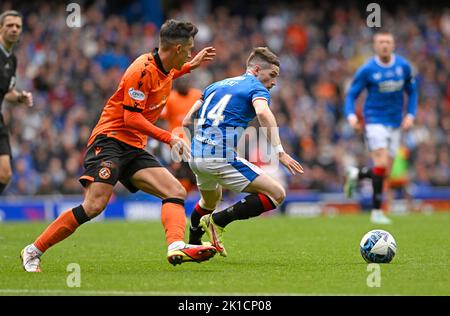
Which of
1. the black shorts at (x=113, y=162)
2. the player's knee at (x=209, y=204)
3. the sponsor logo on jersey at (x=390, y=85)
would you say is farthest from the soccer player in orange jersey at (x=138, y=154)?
the sponsor logo on jersey at (x=390, y=85)

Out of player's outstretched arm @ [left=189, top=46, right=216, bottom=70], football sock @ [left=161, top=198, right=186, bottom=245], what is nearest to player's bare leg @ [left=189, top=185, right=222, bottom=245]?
football sock @ [left=161, top=198, right=186, bottom=245]

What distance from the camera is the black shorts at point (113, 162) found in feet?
26.5

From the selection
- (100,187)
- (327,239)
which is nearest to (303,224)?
(327,239)

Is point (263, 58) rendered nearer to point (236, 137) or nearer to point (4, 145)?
point (236, 137)

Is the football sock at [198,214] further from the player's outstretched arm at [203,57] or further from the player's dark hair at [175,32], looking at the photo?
the player's dark hair at [175,32]

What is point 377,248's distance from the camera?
8406 millimetres

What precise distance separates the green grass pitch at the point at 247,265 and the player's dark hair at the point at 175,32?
2147 millimetres

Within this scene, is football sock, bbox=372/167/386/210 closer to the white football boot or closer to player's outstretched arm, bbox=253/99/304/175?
player's outstretched arm, bbox=253/99/304/175

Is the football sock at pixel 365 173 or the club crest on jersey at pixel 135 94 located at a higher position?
the club crest on jersey at pixel 135 94

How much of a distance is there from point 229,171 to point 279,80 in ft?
50.6

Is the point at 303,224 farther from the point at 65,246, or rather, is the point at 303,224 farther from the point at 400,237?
the point at 65,246

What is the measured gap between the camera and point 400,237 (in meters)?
11.4

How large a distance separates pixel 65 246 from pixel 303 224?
190 inches

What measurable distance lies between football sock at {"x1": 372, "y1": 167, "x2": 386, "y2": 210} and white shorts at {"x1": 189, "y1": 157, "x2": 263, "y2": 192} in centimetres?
593
